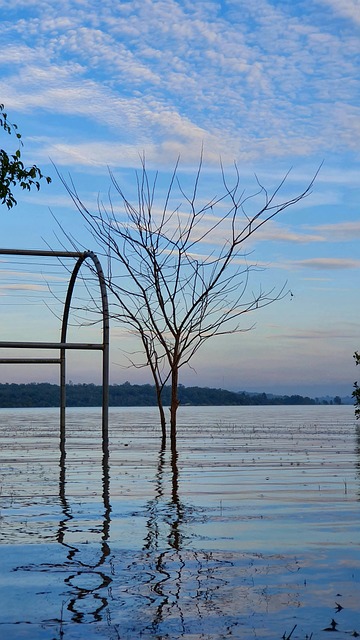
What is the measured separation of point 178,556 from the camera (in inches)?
226

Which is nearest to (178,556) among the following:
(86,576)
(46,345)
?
(86,576)

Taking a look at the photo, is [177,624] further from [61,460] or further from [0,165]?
[61,460]

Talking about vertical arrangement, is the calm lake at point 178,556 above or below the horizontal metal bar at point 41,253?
below

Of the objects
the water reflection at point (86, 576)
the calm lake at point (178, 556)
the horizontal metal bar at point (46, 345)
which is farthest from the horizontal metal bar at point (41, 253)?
the water reflection at point (86, 576)

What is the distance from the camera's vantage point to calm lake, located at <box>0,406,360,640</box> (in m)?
4.20

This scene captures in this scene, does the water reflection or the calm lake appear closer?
the calm lake

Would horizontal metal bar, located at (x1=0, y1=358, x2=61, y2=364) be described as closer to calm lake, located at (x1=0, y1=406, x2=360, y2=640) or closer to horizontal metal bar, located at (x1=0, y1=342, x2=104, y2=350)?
horizontal metal bar, located at (x1=0, y1=342, x2=104, y2=350)

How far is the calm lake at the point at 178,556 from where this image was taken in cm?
420

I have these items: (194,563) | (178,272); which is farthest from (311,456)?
(194,563)

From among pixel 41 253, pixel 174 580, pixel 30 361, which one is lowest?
pixel 174 580

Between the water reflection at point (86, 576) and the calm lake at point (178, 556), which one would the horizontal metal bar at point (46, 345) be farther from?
the water reflection at point (86, 576)

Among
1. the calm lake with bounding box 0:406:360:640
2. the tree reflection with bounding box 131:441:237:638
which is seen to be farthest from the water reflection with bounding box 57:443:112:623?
the tree reflection with bounding box 131:441:237:638

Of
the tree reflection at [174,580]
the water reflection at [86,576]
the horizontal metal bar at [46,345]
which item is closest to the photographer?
the tree reflection at [174,580]

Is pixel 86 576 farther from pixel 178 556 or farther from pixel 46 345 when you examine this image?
pixel 46 345
